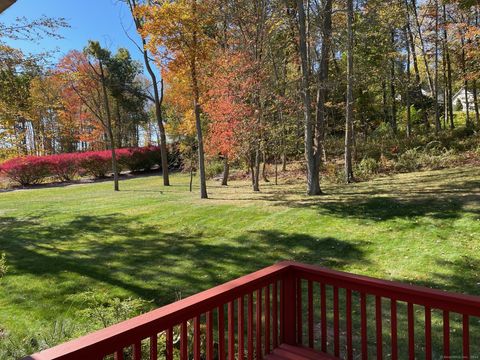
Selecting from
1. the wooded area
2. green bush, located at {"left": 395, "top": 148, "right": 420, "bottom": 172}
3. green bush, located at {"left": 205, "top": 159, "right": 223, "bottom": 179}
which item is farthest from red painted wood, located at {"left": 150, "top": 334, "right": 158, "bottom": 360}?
green bush, located at {"left": 205, "top": 159, "right": 223, "bottom": 179}

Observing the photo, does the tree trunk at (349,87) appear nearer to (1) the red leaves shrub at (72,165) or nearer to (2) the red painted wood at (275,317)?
(2) the red painted wood at (275,317)

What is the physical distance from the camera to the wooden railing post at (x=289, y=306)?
8.07 feet

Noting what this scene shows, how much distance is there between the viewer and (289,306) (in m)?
2.47

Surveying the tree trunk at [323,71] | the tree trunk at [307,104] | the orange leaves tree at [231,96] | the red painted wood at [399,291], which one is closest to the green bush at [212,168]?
the orange leaves tree at [231,96]

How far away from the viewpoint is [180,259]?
18.5ft

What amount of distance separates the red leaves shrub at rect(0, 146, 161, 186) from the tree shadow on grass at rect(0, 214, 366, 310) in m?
11.4

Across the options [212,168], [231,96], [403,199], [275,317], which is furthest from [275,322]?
[212,168]

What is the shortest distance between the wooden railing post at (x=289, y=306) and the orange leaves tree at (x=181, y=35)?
7.81m

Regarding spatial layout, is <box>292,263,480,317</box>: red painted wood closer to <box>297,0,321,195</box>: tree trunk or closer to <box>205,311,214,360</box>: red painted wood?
<box>205,311,214,360</box>: red painted wood

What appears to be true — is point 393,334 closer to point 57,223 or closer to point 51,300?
point 51,300

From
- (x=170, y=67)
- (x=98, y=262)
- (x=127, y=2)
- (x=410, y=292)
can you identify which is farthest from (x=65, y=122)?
(x=410, y=292)

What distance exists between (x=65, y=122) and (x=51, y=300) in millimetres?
30823

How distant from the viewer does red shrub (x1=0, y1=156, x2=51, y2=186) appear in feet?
58.9

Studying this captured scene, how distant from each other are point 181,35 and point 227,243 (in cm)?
588
